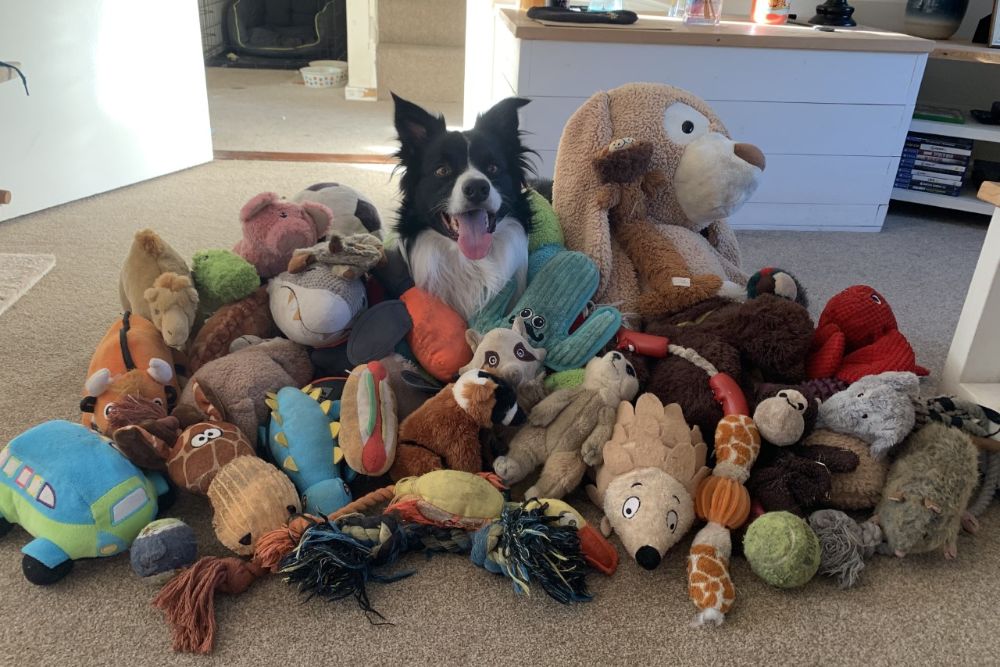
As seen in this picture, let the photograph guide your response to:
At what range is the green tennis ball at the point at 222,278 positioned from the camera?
1.23 metres

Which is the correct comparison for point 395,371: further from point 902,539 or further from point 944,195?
point 944,195

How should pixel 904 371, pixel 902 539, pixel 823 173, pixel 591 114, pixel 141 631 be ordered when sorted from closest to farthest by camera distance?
pixel 141 631 → pixel 902 539 → pixel 904 371 → pixel 591 114 → pixel 823 173

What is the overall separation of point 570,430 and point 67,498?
629 millimetres

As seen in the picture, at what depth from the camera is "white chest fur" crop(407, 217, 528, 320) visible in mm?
1233

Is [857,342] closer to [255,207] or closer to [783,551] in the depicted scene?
[783,551]

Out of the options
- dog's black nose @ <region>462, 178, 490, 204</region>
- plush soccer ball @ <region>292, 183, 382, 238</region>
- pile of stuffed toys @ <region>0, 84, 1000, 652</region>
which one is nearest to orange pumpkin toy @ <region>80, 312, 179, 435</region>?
pile of stuffed toys @ <region>0, 84, 1000, 652</region>

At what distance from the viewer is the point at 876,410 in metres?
1.05

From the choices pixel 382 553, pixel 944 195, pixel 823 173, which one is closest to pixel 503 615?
pixel 382 553

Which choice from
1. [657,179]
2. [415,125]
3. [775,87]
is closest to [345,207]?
[415,125]

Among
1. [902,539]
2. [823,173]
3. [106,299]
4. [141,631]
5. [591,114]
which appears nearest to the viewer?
[141,631]

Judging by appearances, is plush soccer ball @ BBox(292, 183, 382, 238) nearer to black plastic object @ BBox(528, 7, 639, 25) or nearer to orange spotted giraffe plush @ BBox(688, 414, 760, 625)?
orange spotted giraffe plush @ BBox(688, 414, 760, 625)

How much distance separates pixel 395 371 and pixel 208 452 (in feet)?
0.95

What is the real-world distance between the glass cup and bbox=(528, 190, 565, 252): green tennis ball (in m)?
1.21

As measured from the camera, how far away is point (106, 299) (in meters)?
1.65
